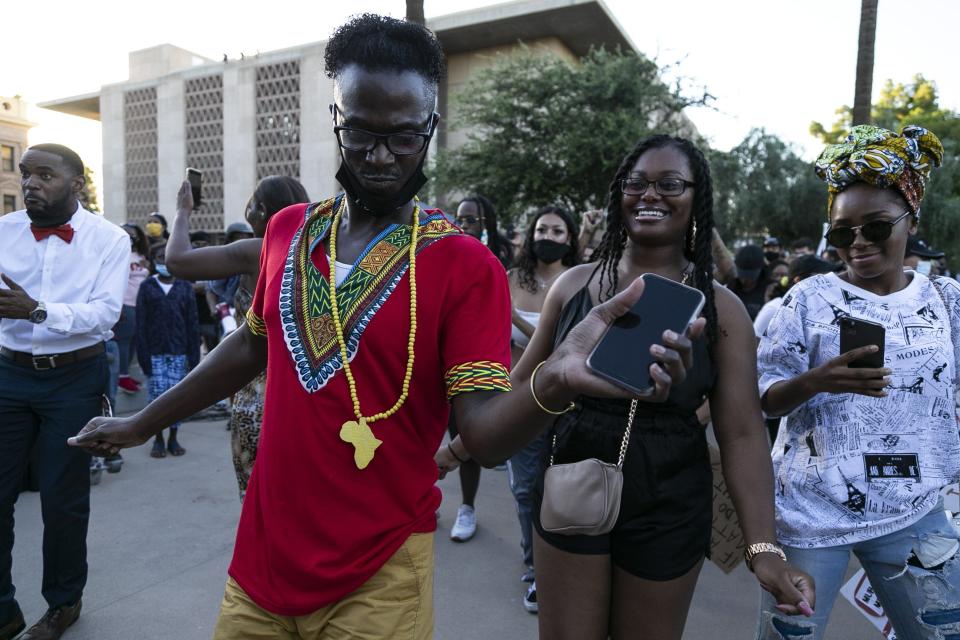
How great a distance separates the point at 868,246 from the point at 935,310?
309 mm

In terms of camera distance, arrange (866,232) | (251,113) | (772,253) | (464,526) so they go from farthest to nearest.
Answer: (251,113) < (772,253) < (464,526) < (866,232)

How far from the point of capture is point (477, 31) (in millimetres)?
30672

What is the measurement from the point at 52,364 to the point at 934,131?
34.5 m

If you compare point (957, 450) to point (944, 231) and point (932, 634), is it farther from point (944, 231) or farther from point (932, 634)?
point (944, 231)

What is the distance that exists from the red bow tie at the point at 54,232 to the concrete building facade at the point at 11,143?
150ft

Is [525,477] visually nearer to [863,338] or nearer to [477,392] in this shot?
[863,338]

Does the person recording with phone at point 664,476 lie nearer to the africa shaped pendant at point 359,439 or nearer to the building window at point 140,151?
the africa shaped pendant at point 359,439

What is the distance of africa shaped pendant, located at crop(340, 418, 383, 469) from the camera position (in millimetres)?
1476

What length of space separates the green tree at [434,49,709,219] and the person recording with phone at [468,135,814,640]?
1755 cm

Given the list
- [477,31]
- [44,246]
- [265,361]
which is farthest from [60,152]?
[477,31]

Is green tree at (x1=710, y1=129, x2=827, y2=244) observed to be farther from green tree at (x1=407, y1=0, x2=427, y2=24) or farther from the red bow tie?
the red bow tie

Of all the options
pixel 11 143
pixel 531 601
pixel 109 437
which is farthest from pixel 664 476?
pixel 11 143

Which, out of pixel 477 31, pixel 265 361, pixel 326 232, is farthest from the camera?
pixel 477 31

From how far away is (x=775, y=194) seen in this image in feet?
83.3
